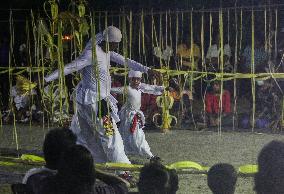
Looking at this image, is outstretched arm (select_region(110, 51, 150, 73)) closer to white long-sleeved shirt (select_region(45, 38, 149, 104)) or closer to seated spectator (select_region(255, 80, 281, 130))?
white long-sleeved shirt (select_region(45, 38, 149, 104))

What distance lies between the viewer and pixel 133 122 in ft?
29.7

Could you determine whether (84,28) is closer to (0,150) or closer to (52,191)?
(0,150)

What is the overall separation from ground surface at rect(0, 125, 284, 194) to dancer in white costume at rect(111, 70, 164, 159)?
7.7 inches

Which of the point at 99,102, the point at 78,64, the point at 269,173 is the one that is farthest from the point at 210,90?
the point at 269,173

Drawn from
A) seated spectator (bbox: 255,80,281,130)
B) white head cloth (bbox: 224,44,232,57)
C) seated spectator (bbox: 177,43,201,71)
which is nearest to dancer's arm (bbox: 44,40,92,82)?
seated spectator (bbox: 255,80,281,130)

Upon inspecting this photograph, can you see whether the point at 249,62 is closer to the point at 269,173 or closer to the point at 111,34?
the point at 111,34

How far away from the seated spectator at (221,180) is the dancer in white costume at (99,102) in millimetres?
3680

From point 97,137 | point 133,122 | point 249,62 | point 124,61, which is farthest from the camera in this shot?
point 249,62

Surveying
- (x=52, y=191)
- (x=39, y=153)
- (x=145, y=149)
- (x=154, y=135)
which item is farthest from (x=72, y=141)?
(x=154, y=135)

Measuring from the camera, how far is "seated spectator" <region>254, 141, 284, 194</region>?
349 cm

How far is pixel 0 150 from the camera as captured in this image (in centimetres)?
984

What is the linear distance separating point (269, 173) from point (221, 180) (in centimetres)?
47

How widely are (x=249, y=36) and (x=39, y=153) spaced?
19.1 feet

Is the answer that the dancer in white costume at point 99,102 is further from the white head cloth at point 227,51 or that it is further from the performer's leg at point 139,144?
the white head cloth at point 227,51
